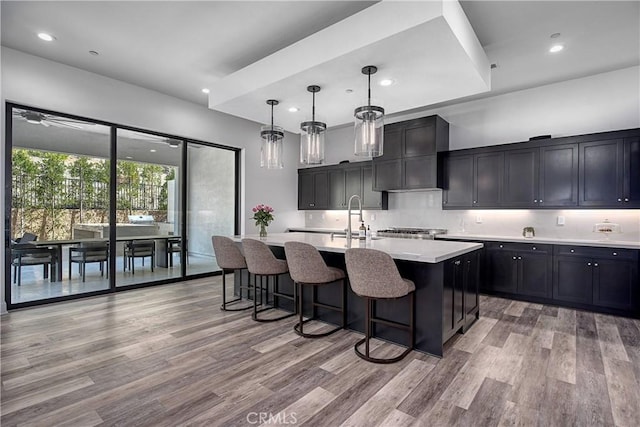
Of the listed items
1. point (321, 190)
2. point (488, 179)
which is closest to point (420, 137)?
point (488, 179)

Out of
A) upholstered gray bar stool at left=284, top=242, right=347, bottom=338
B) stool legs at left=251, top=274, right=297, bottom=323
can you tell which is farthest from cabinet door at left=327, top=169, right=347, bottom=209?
upholstered gray bar stool at left=284, top=242, right=347, bottom=338

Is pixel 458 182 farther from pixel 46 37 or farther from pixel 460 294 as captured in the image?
pixel 46 37

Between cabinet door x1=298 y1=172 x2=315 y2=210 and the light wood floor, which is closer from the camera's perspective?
the light wood floor

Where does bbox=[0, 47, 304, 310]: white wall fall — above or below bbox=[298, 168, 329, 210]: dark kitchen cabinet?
above

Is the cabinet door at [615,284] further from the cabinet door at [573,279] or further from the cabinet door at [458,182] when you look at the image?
the cabinet door at [458,182]

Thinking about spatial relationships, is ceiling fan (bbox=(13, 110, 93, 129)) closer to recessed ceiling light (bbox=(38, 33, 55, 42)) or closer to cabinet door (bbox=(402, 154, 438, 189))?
recessed ceiling light (bbox=(38, 33, 55, 42))

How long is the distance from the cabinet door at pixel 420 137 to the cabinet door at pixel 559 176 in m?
1.52

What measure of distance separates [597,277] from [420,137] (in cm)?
304

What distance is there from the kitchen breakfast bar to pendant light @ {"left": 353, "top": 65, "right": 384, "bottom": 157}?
971 millimetres

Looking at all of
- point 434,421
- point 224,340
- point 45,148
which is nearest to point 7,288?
point 45,148

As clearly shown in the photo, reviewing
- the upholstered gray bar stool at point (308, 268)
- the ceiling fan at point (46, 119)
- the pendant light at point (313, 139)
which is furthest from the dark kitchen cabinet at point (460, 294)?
the ceiling fan at point (46, 119)

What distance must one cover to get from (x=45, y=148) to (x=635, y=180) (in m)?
7.40

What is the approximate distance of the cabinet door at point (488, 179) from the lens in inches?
190

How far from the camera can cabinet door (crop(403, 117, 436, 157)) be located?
5234mm
